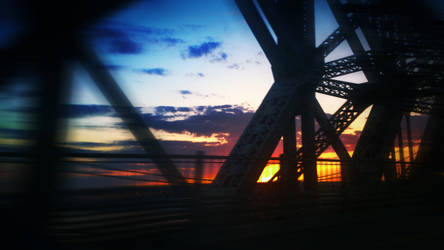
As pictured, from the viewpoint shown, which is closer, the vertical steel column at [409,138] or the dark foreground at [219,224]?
the dark foreground at [219,224]

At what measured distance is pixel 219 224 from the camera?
4.52 meters

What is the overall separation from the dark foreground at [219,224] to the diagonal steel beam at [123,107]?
2.81 feet

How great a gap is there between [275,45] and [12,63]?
10972 mm

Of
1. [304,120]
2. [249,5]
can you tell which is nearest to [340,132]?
[304,120]

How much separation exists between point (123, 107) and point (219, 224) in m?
2.40

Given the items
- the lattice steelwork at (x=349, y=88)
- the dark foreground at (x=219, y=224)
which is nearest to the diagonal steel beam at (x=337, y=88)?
the lattice steelwork at (x=349, y=88)

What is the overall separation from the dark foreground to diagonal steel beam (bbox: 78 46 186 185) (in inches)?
33.7

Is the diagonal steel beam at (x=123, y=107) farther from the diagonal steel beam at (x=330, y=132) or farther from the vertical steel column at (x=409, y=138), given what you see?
the vertical steel column at (x=409, y=138)

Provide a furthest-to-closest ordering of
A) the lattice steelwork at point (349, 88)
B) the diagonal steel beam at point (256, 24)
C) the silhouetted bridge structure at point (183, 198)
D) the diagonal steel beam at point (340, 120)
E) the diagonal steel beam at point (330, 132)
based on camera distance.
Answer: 1. the diagonal steel beam at point (340, 120)
2. the diagonal steel beam at point (330, 132)
3. the diagonal steel beam at point (256, 24)
4. the lattice steelwork at point (349, 88)
5. the silhouetted bridge structure at point (183, 198)

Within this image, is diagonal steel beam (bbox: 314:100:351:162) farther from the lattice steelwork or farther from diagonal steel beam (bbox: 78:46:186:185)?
diagonal steel beam (bbox: 78:46:186:185)

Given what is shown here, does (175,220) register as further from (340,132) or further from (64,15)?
(340,132)

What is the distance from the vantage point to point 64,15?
2656 millimetres

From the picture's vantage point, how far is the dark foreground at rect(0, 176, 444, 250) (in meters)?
3.57

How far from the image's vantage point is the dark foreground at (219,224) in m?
3.57
